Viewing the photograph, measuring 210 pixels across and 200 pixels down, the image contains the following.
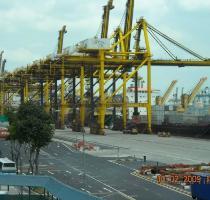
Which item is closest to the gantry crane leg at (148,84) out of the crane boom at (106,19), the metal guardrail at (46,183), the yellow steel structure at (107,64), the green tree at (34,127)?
the yellow steel structure at (107,64)

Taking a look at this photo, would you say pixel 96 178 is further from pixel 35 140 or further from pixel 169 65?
pixel 169 65

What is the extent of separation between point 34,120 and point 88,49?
229 ft

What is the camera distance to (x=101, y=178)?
45812mm

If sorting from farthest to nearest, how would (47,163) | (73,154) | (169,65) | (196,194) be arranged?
(169,65)
(73,154)
(47,163)
(196,194)

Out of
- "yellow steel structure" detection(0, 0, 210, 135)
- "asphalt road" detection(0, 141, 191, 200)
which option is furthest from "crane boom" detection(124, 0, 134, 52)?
"asphalt road" detection(0, 141, 191, 200)

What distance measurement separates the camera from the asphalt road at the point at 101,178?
3703 cm

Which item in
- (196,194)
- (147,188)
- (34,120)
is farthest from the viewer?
(34,120)

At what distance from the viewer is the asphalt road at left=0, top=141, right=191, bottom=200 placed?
3703cm

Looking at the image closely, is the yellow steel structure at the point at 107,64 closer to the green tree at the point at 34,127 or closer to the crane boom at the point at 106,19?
the crane boom at the point at 106,19

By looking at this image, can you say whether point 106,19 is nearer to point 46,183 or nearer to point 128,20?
point 128,20

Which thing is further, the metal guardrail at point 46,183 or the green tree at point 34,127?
the green tree at point 34,127

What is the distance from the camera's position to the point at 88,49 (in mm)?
111500

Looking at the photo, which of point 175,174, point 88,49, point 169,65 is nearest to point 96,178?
point 175,174

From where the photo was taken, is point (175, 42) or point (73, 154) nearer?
point (73, 154)
